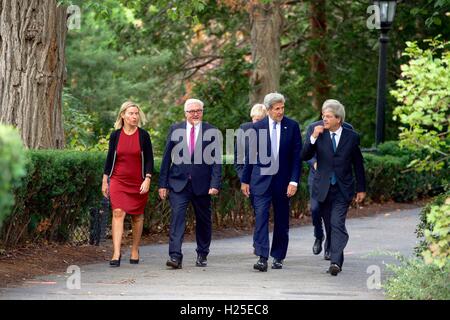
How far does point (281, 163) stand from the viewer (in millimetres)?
13617

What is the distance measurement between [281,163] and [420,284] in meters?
3.53

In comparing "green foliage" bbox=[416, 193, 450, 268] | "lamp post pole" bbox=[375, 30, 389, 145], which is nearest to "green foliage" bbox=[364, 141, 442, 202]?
"lamp post pole" bbox=[375, 30, 389, 145]

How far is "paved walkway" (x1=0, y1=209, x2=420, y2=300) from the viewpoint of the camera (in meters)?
10.9

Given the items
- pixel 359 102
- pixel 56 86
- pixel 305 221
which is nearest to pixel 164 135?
pixel 359 102

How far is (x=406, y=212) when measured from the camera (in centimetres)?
2405

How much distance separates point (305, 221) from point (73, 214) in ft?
23.6

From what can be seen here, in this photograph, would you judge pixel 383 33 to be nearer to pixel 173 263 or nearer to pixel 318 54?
pixel 318 54

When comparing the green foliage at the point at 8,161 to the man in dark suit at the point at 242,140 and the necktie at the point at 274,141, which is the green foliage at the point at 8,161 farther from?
the man in dark suit at the point at 242,140

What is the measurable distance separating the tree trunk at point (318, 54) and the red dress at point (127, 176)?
63.8ft

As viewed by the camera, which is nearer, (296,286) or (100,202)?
Result: (296,286)

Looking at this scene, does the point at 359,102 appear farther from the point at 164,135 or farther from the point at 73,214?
the point at 73,214

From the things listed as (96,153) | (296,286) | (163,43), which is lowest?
(296,286)

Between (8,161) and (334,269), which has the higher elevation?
(8,161)

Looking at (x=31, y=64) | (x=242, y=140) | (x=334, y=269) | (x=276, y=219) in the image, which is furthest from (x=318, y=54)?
(x=334, y=269)
